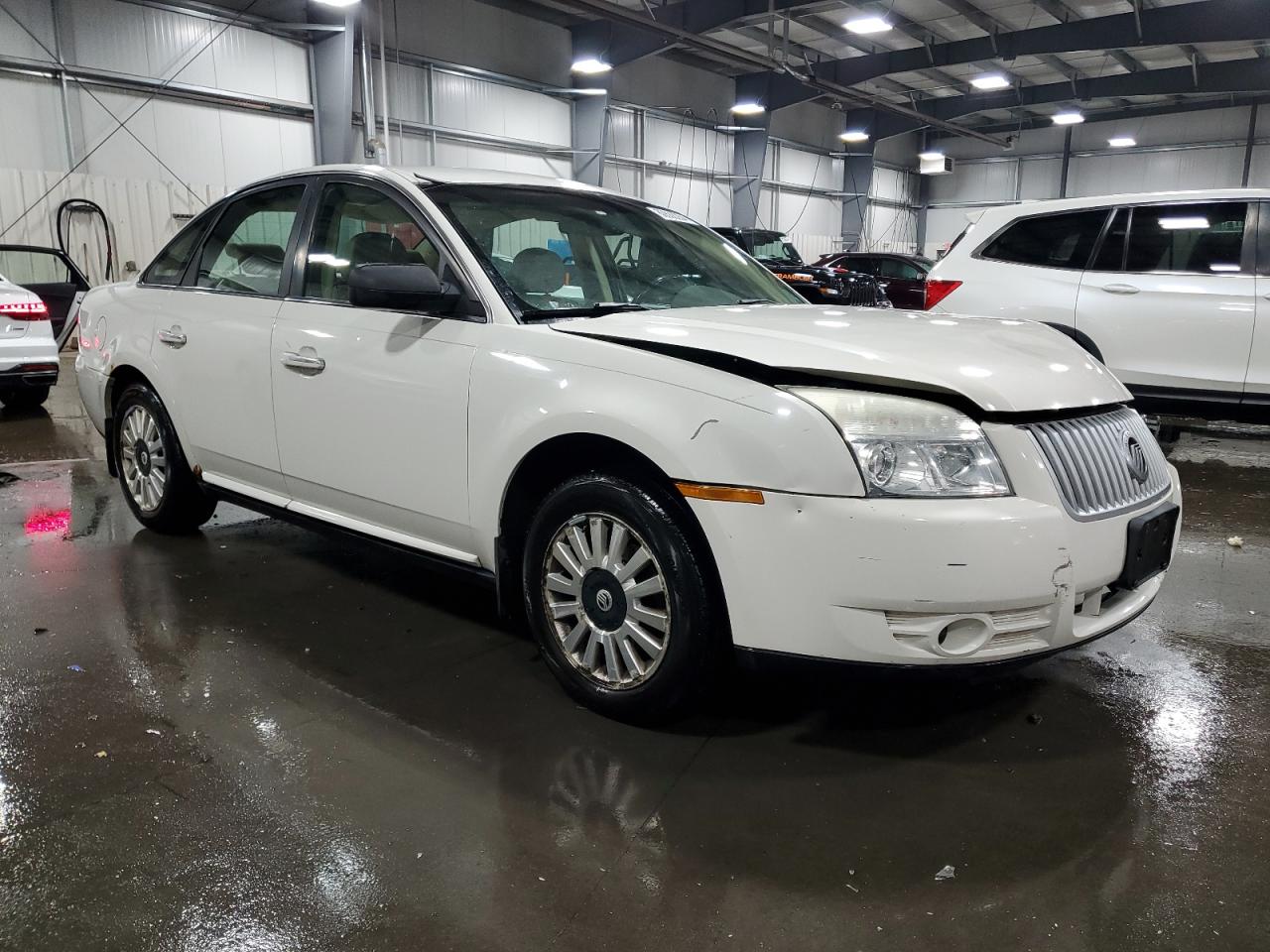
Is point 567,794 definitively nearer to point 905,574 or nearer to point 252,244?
point 905,574

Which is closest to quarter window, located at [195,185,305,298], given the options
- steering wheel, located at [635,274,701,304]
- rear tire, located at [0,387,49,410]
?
steering wheel, located at [635,274,701,304]

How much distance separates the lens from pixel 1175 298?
18.6 feet

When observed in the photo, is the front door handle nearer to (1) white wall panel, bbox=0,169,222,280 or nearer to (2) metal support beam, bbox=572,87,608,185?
(1) white wall panel, bbox=0,169,222,280

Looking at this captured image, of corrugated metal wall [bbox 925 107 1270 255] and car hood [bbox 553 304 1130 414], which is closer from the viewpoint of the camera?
car hood [bbox 553 304 1130 414]

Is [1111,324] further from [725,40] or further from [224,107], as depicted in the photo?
[725,40]

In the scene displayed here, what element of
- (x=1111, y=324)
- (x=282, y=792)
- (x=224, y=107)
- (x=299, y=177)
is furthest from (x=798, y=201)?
(x=282, y=792)

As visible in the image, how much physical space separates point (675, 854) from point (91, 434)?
657 centimetres

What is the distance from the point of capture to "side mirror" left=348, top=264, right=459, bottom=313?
8.80 ft

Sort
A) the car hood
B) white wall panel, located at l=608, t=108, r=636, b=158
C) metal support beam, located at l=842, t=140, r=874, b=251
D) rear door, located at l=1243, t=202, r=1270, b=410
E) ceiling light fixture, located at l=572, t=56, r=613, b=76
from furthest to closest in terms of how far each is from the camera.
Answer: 1. metal support beam, located at l=842, t=140, r=874, b=251
2. white wall panel, located at l=608, t=108, r=636, b=158
3. ceiling light fixture, located at l=572, t=56, r=613, b=76
4. rear door, located at l=1243, t=202, r=1270, b=410
5. the car hood

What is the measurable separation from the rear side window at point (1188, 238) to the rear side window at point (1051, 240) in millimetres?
240

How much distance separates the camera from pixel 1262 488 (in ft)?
18.4

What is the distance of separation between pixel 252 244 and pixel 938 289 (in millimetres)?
4425

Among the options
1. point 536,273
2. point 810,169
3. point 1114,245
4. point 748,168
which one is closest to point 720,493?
point 536,273

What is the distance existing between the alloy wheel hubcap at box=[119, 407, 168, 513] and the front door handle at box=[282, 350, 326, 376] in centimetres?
114
